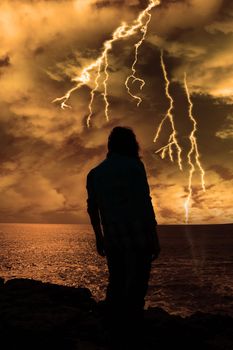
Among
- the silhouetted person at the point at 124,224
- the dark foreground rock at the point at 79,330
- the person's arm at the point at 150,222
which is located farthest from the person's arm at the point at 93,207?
the dark foreground rock at the point at 79,330

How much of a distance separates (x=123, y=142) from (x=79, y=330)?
3769mm

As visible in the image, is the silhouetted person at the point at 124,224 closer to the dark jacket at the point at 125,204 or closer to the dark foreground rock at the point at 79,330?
the dark jacket at the point at 125,204

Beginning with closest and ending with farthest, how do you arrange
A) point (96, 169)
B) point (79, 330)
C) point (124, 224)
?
1. point (124, 224)
2. point (96, 169)
3. point (79, 330)

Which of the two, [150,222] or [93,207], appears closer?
[150,222]

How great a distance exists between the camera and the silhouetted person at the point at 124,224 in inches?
152

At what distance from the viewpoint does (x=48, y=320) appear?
6.75 metres

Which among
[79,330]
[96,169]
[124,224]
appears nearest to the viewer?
[124,224]

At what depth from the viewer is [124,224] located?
3.87 metres

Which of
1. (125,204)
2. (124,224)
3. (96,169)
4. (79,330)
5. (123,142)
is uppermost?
(123,142)

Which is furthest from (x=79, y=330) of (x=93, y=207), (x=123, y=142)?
(x=123, y=142)

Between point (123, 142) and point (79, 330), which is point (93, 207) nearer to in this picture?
point (123, 142)

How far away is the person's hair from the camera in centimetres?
418

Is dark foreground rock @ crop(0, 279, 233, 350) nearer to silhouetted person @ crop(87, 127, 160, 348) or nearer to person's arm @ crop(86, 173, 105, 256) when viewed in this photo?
silhouetted person @ crop(87, 127, 160, 348)

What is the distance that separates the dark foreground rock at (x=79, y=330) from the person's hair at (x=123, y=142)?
219 cm
